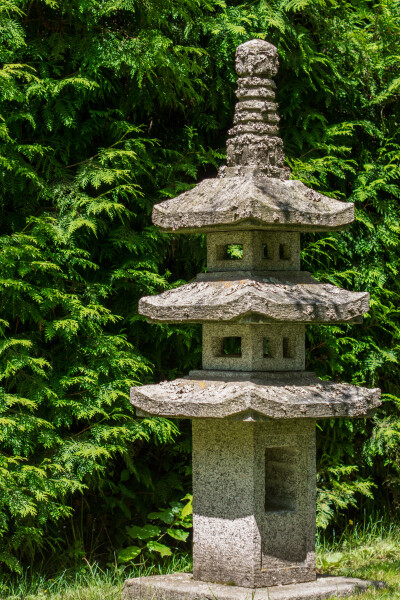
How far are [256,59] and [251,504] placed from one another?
2943 millimetres

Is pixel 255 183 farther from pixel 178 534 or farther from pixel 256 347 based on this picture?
pixel 178 534

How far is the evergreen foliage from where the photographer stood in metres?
7.02

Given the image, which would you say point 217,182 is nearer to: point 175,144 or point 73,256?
point 73,256

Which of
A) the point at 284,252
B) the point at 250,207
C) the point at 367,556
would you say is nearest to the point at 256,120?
the point at 250,207

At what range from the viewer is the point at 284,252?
629 cm

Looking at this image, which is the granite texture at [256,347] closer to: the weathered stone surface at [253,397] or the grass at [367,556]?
the weathered stone surface at [253,397]

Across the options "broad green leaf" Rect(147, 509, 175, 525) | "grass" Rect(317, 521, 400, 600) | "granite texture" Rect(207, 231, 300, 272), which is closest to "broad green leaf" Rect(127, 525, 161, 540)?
"broad green leaf" Rect(147, 509, 175, 525)

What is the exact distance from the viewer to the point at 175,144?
835cm

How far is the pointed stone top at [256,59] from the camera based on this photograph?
6168 millimetres

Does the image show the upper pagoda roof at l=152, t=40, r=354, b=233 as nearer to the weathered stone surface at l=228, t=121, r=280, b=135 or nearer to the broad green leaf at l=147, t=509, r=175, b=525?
the weathered stone surface at l=228, t=121, r=280, b=135

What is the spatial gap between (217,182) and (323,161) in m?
2.41

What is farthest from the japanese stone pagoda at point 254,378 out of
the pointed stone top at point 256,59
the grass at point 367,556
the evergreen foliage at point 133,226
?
the evergreen foliage at point 133,226

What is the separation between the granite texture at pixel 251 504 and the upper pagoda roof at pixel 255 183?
4.36ft

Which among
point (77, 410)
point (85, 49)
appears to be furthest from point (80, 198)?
point (77, 410)
